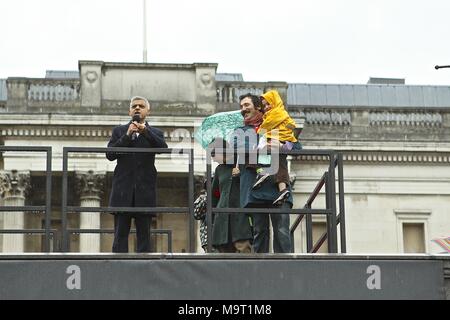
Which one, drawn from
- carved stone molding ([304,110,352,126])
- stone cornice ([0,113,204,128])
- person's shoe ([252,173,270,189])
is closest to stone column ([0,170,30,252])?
stone cornice ([0,113,204,128])

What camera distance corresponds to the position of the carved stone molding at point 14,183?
4347 cm

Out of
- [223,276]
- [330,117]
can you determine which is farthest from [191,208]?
[330,117]

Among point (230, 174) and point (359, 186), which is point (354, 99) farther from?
point (230, 174)

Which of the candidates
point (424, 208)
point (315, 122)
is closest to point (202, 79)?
point (315, 122)

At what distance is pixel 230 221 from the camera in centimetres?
1255

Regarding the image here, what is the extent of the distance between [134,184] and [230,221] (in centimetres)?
89

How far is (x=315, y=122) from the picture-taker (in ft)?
153

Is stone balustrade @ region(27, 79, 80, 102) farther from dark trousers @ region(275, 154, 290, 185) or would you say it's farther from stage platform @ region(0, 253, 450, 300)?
stage platform @ region(0, 253, 450, 300)

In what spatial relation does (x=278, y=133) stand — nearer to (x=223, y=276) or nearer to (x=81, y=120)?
(x=223, y=276)

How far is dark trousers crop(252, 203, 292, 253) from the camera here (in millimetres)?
12289

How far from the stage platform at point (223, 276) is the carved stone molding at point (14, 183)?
3282 centimetres

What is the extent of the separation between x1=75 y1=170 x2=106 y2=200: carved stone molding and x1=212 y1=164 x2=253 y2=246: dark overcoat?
30947 mm

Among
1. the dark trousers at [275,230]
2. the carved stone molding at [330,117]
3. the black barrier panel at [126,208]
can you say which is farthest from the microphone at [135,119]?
the carved stone molding at [330,117]
